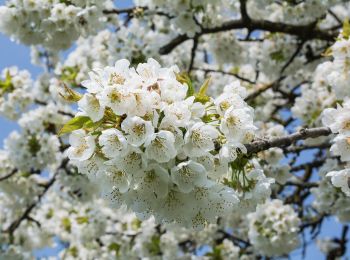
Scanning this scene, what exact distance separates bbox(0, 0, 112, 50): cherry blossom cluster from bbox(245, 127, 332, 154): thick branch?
8.48 ft

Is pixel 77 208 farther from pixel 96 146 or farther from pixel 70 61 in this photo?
pixel 96 146

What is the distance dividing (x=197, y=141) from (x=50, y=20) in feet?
10.5

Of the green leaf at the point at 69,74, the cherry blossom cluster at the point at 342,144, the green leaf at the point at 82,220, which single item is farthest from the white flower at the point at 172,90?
the green leaf at the point at 82,220

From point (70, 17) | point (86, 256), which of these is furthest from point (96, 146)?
point (86, 256)

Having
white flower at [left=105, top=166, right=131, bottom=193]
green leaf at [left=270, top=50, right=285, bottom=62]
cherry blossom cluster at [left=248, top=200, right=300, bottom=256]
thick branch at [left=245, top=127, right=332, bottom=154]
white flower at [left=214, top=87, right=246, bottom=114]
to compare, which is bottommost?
cherry blossom cluster at [left=248, top=200, right=300, bottom=256]

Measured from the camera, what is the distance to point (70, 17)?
4.70 m

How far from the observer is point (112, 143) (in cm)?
203

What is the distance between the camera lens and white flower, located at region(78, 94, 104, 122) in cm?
208

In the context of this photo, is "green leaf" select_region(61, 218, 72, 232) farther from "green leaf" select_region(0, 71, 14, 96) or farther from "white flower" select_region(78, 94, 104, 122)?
"white flower" select_region(78, 94, 104, 122)

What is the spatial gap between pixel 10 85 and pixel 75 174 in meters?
1.43

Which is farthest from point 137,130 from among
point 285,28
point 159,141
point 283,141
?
point 285,28

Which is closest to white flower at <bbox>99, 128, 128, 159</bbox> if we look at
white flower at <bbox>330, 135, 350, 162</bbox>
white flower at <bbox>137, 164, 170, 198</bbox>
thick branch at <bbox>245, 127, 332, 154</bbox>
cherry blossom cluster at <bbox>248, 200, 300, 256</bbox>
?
white flower at <bbox>137, 164, 170, 198</bbox>

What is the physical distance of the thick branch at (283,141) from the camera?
2443 millimetres

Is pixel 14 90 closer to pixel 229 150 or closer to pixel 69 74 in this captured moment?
pixel 69 74
